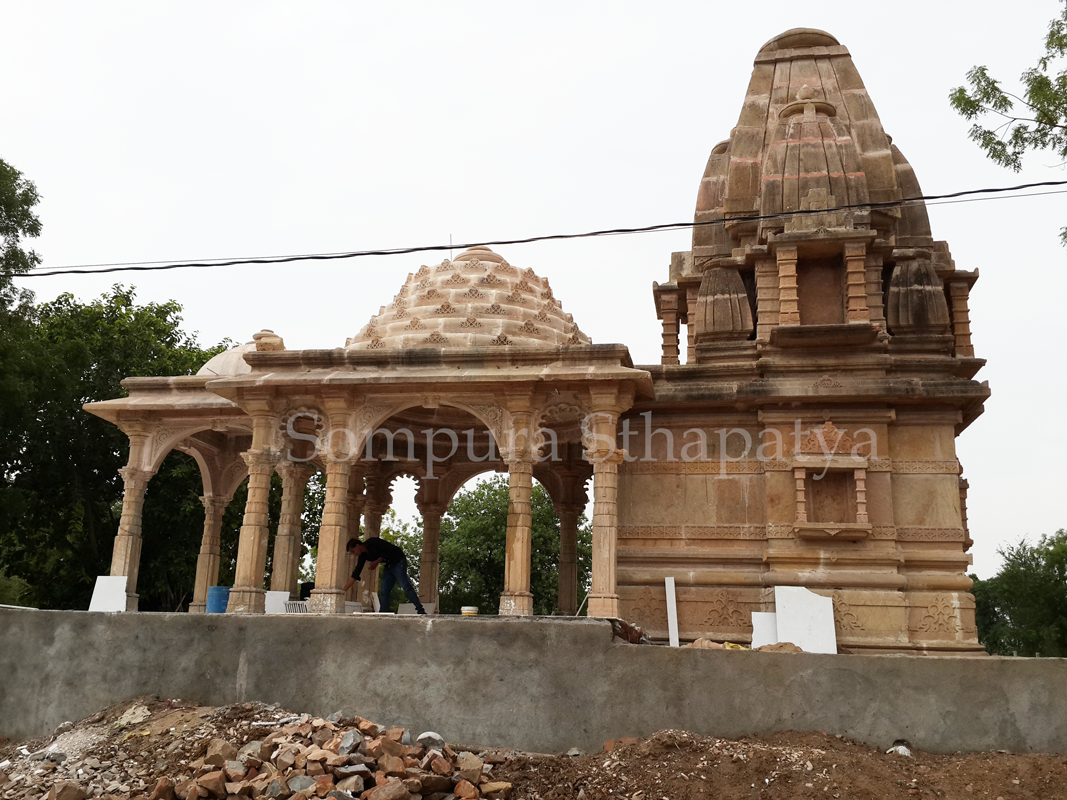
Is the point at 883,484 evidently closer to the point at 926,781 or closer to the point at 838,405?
the point at 838,405

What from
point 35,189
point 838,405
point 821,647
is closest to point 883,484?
A: point 838,405

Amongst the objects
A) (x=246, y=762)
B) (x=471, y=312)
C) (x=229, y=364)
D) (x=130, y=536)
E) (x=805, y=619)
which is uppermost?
(x=471, y=312)

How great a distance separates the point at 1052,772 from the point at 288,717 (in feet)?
23.1

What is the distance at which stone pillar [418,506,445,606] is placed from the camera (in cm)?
1776

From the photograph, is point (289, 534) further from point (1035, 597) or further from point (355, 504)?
point (1035, 597)

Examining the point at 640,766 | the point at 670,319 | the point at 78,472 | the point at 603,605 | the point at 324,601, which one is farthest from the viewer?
the point at 78,472

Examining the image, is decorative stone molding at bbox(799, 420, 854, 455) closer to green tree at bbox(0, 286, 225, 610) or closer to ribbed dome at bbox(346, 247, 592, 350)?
ribbed dome at bbox(346, 247, 592, 350)

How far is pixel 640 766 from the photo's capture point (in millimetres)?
7926

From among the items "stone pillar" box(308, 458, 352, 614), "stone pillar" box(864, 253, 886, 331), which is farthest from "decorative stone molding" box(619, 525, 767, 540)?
"stone pillar" box(308, 458, 352, 614)

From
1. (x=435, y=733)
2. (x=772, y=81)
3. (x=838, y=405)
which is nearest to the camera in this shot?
(x=435, y=733)

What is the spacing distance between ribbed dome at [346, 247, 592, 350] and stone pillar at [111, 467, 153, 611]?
4.44 metres

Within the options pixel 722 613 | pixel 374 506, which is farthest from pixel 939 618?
pixel 374 506

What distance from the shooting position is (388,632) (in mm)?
9461

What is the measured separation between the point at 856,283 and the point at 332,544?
9.50m
